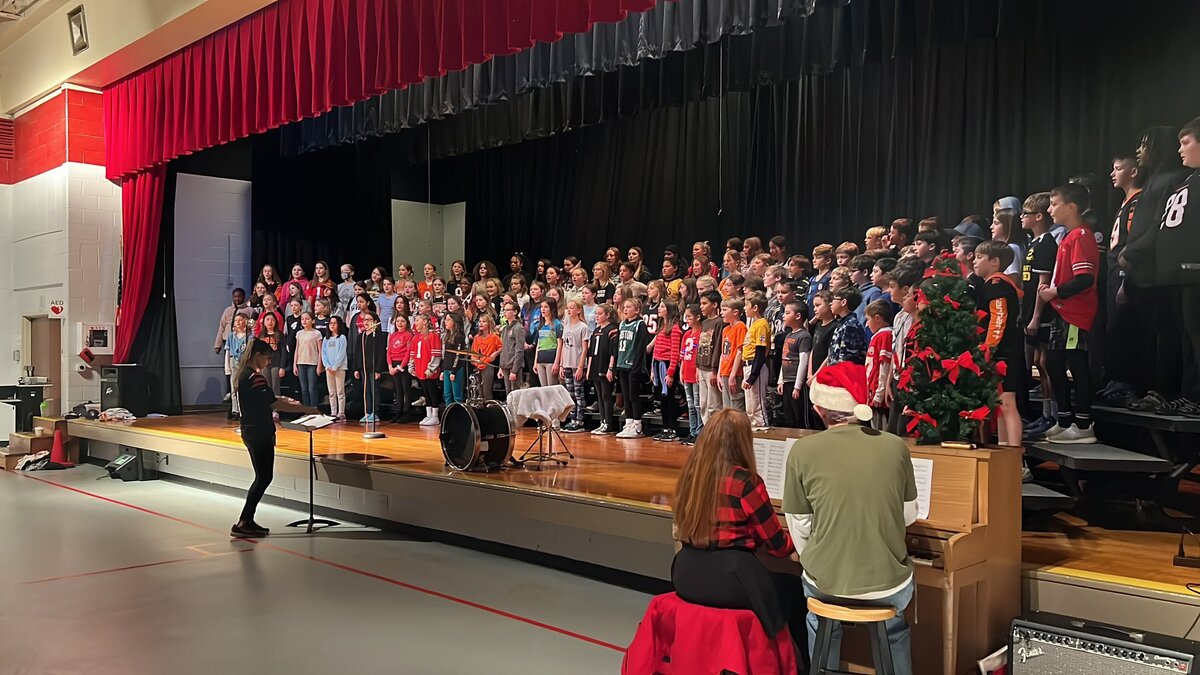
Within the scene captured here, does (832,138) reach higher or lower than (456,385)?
higher

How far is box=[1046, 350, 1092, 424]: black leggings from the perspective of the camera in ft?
18.4

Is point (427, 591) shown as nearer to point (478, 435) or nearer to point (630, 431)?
point (478, 435)

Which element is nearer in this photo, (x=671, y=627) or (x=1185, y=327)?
(x=671, y=627)

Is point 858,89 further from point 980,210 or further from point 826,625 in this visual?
point 826,625

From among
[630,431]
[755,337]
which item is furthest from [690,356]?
[630,431]

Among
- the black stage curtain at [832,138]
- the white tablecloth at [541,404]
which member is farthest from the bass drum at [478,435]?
the black stage curtain at [832,138]

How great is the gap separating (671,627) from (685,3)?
5590 mm

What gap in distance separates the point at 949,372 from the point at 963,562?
75 centimetres

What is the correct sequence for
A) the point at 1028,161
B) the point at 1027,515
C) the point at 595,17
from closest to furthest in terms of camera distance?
1. the point at 1027,515
2. the point at 595,17
3. the point at 1028,161

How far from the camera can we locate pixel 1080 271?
18.7 feet

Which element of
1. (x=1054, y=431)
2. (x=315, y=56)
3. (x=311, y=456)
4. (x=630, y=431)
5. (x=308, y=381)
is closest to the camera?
(x=1054, y=431)

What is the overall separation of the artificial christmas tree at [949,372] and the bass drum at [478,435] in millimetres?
3187

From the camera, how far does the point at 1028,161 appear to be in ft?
23.0

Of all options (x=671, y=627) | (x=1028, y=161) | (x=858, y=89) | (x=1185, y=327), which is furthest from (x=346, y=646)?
(x=858, y=89)
